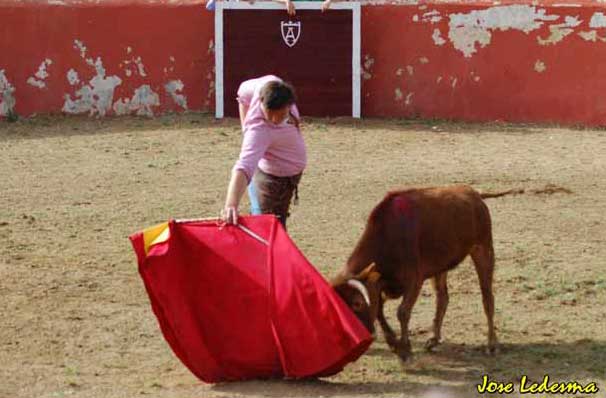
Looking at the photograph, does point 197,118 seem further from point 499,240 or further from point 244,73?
point 499,240

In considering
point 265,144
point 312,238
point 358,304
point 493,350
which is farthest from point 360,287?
point 312,238

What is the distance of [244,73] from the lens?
44.5ft

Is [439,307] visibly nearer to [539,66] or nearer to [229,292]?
[229,292]

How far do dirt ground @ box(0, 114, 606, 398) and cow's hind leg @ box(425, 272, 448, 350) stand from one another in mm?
53

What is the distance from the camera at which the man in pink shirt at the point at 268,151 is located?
5.48 m

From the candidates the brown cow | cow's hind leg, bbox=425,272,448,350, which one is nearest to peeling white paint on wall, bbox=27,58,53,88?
cow's hind leg, bbox=425,272,448,350

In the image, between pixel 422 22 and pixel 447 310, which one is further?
pixel 422 22

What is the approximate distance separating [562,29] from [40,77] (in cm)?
518

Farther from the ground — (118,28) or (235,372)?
(118,28)

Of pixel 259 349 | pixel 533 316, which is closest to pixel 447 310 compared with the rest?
pixel 533 316

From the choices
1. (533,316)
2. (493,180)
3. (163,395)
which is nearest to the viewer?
(163,395)

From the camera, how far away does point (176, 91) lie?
1388cm

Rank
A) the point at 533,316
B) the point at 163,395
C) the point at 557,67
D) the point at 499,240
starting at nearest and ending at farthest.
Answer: the point at 163,395 → the point at 533,316 → the point at 499,240 → the point at 557,67

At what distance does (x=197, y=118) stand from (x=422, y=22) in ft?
7.82
